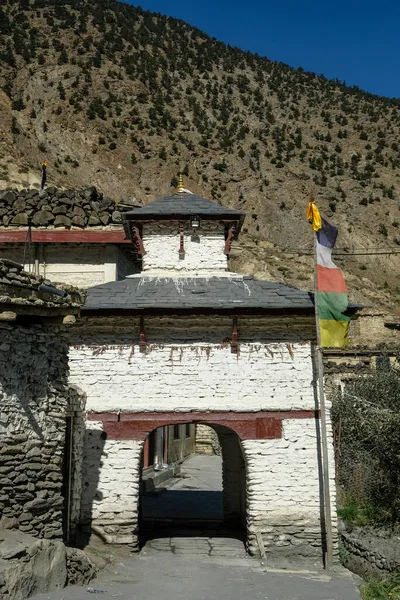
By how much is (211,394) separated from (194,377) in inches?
18.6

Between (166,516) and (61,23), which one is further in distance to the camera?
(61,23)

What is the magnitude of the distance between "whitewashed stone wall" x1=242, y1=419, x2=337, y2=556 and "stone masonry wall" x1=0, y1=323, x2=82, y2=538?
379cm

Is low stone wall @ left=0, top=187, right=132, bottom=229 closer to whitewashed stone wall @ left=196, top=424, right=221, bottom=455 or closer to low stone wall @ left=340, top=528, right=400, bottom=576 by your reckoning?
low stone wall @ left=340, top=528, right=400, bottom=576

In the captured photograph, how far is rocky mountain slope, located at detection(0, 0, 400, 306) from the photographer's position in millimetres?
59656

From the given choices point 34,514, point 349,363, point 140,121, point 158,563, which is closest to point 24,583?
point 34,514

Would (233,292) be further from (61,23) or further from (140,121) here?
(61,23)

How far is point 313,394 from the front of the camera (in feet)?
38.0

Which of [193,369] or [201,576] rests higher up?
[193,369]

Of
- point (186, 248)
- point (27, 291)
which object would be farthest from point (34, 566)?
point (186, 248)

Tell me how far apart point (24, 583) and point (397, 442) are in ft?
26.0

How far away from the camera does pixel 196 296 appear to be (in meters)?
12.1

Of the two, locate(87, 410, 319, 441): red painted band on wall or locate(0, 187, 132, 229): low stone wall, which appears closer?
locate(87, 410, 319, 441): red painted band on wall

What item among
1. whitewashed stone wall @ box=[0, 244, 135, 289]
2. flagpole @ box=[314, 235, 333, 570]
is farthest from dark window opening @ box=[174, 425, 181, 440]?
flagpole @ box=[314, 235, 333, 570]

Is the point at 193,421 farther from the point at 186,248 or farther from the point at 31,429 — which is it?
the point at 186,248
